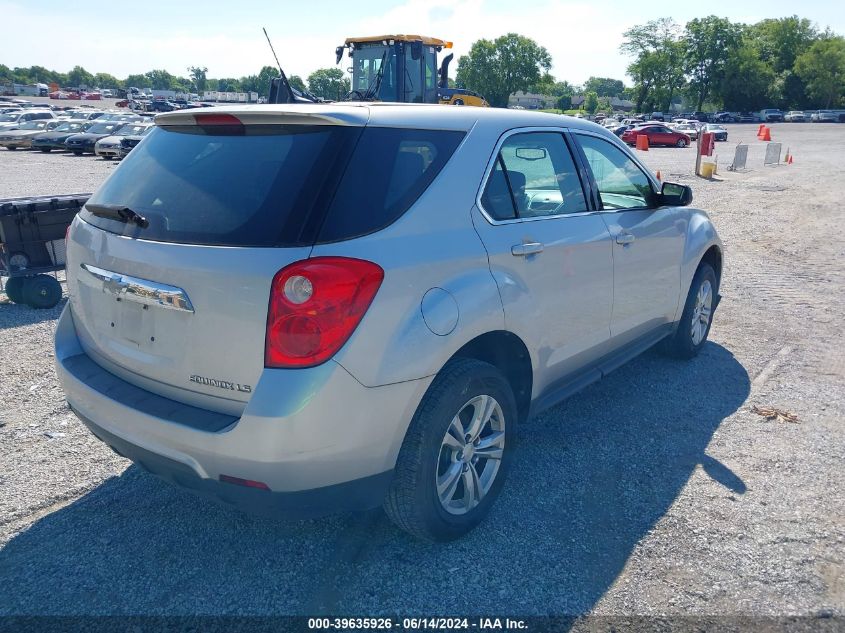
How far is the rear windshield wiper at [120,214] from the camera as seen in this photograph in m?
2.84

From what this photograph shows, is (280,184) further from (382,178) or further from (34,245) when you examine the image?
(34,245)

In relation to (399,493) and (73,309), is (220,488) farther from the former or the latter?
(73,309)

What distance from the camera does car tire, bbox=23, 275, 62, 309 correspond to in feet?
22.2

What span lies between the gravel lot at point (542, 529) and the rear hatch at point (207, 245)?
32.7 inches

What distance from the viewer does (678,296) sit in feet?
16.6

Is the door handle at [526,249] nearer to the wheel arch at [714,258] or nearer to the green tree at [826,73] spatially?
the wheel arch at [714,258]

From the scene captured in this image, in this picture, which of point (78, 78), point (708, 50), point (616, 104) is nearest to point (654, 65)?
point (708, 50)

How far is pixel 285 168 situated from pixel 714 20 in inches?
4824

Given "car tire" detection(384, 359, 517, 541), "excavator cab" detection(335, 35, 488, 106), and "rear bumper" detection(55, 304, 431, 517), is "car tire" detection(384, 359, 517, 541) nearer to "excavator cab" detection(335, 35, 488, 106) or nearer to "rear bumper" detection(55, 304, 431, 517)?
"rear bumper" detection(55, 304, 431, 517)

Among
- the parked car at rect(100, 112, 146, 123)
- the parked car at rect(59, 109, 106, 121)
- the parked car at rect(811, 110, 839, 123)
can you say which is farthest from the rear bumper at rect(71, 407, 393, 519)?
the parked car at rect(811, 110, 839, 123)

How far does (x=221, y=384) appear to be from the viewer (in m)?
2.56

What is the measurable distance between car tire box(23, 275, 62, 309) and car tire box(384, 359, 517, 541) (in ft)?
17.5

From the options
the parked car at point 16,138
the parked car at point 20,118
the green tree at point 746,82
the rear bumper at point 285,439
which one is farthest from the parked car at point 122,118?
the green tree at point 746,82

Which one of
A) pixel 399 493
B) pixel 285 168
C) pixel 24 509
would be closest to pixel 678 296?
pixel 399 493
